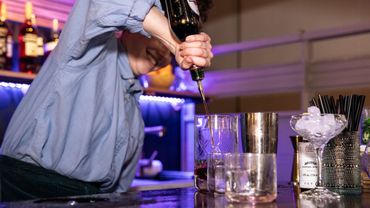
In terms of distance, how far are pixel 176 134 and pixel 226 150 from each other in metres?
2.35

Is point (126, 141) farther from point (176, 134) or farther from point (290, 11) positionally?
point (290, 11)

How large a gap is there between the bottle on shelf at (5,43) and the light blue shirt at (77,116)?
84 centimetres

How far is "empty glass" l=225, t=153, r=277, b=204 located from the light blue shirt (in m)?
0.59

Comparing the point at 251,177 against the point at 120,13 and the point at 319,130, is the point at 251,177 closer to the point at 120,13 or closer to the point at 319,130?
the point at 319,130

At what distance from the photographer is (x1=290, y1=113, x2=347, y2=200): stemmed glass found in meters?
1.06

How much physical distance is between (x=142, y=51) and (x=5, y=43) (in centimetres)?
96

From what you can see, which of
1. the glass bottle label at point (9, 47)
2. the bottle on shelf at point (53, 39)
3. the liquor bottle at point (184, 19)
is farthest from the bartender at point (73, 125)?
the bottle on shelf at point (53, 39)

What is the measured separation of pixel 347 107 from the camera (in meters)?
1.17

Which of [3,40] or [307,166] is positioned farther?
[3,40]

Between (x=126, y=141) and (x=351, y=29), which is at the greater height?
(x=351, y=29)

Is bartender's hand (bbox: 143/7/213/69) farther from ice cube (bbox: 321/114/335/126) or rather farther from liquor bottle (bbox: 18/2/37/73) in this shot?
liquor bottle (bbox: 18/2/37/73)

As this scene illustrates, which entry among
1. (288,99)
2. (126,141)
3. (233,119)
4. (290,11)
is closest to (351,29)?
(288,99)

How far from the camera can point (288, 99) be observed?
11.6 ft

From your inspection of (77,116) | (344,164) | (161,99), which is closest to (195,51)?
(344,164)
